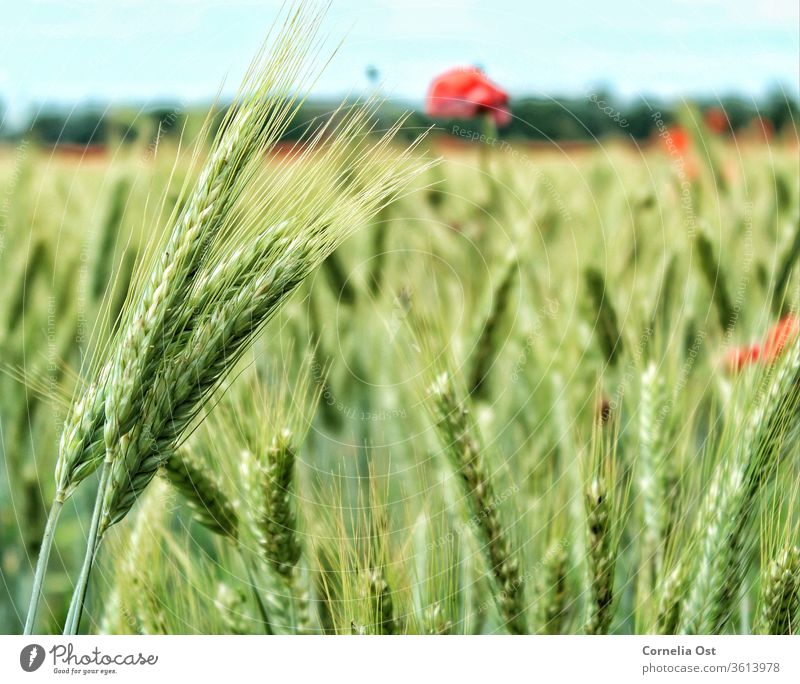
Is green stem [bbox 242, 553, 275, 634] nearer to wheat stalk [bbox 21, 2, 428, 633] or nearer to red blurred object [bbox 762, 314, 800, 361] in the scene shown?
wheat stalk [bbox 21, 2, 428, 633]

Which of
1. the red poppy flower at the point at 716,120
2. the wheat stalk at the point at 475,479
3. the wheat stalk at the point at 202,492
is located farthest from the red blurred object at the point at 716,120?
the wheat stalk at the point at 202,492

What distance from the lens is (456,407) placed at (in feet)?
3.05

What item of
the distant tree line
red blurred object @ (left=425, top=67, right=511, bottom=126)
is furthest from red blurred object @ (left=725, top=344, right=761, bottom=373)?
red blurred object @ (left=425, top=67, right=511, bottom=126)

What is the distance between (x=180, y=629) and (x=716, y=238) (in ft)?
3.13

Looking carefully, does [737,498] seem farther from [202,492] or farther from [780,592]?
[202,492]

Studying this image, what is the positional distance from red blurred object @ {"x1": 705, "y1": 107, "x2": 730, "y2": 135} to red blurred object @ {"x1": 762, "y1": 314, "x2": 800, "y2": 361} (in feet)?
1.07

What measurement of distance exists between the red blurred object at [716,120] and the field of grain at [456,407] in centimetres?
3

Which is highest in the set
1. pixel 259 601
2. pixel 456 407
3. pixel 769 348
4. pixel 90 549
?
pixel 769 348

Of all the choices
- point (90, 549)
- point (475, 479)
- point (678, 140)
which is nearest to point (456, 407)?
point (475, 479)

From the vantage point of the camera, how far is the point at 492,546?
94cm

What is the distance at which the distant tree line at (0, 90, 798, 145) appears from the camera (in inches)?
42.2

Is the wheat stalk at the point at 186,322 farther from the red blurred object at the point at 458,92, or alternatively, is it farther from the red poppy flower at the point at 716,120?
the red poppy flower at the point at 716,120

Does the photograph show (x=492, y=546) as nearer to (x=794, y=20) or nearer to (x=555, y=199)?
(x=555, y=199)

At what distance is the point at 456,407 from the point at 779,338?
459mm
